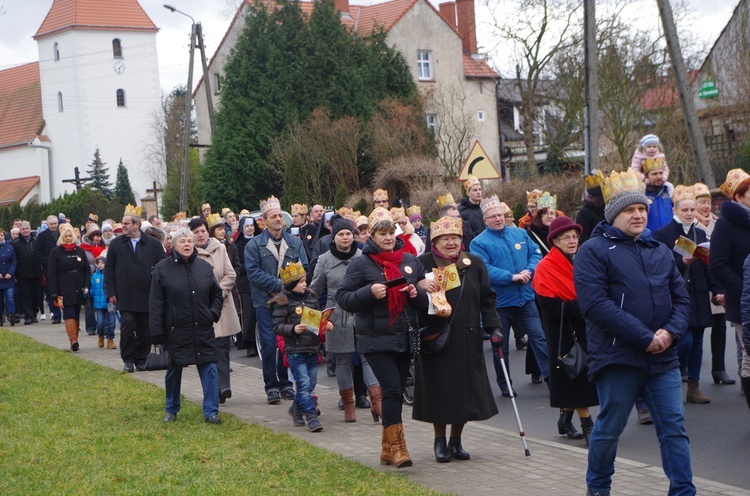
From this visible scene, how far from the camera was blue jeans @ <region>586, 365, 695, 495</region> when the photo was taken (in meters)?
6.35

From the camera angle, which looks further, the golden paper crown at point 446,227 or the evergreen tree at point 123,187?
the evergreen tree at point 123,187

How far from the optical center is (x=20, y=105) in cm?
9494

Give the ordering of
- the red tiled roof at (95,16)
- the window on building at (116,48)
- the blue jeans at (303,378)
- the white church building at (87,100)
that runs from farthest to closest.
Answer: the window on building at (116,48) < the red tiled roof at (95,16) < the white church building at (87,100) < the blue jeans at (303,378)

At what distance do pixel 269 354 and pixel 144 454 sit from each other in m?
2.90

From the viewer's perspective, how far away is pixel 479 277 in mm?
8586

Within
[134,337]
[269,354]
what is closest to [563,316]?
[269,354]

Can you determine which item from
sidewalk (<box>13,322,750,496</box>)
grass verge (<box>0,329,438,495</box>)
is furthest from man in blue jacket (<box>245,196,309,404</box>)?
grass verge (<box>0,329,438,495</box>)

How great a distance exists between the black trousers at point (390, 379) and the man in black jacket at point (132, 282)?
6783 millimetres

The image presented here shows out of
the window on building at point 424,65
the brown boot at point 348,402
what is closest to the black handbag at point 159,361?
the brown boot at point 348,402

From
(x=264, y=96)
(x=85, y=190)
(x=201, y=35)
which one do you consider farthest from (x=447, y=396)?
(x=85, y=190)

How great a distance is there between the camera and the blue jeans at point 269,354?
11930 millimetres

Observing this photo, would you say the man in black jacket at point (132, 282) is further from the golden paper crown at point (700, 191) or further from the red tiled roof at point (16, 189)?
the red tiled roof at point (16, 189)

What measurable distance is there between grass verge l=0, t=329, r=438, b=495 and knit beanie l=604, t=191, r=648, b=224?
7.24 feet

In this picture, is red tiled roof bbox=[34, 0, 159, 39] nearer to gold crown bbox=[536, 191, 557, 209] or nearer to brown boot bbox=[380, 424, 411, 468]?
gold crown bbox=[536, 191, 557, 209]
